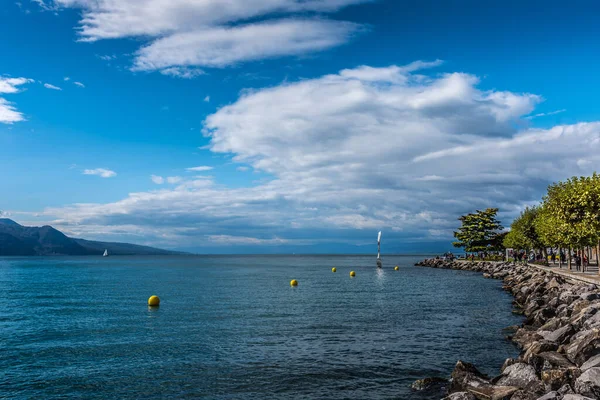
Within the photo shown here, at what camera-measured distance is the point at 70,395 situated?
1955cm

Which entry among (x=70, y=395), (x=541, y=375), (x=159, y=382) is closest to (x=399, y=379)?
(x=541, y=375)

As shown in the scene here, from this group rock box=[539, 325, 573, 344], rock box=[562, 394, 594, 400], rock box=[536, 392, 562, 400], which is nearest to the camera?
rock box=[562, 394, 594, 400]

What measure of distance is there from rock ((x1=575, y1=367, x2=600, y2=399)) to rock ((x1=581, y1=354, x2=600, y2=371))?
144 centimetres

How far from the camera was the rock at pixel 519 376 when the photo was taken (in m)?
17.0

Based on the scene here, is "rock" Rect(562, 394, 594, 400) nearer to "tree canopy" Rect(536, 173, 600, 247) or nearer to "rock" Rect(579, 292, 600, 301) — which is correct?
"rock" Rect(579, 292, 600, 301)

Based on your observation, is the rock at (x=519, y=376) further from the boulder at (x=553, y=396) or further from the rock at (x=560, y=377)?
the boulder at (x=553, y=396)

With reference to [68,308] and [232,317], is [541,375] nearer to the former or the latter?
[232,317]

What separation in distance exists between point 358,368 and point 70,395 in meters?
12.8

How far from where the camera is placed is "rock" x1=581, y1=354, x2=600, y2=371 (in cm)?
1604

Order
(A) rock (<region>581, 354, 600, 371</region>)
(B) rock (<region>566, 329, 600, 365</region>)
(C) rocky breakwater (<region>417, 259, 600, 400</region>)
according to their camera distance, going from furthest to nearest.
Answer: (B) rock (<region>566, 329, 600, 365</region>)
(A) rock (<region>581, 354, 600, 371</region>)
(C) rocky breakwater (<region>417, 259, 600, 400</region>)

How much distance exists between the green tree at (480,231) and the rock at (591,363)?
11915 centimetres

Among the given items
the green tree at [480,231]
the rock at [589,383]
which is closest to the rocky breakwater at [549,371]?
the rock at [589,383]

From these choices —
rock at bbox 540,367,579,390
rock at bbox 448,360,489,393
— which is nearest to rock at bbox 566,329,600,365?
rock at bbox 540,367,579,390

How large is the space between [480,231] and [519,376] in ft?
396
